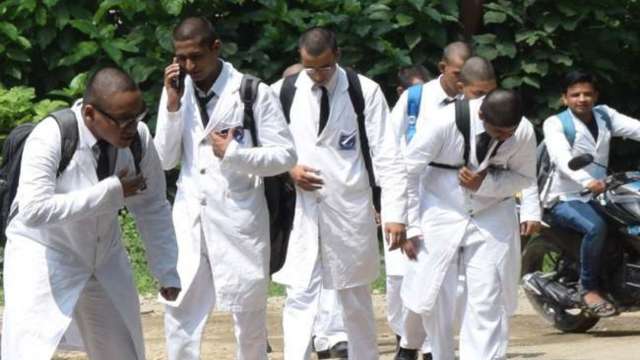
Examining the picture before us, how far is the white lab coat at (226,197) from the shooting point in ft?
30.3

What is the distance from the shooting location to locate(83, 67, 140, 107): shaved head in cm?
725

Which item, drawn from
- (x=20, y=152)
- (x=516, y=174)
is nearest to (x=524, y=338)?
(x=516, y=174)

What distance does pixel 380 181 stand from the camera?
32.8ft

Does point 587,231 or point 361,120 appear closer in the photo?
point 361,120

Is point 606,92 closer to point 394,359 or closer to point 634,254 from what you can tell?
point 634,254

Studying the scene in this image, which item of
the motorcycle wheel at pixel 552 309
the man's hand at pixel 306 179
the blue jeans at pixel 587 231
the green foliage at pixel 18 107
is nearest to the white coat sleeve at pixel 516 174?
the man's hand at pixel 306 179

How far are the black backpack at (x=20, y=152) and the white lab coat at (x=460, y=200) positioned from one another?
7.94ft

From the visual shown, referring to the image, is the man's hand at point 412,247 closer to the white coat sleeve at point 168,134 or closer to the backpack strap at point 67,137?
the white coat sleeve at point 168,134

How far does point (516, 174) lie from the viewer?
9555 mm

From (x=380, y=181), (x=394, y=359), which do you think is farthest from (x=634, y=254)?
(x=380, y=181)

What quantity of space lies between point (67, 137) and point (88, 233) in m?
0.48

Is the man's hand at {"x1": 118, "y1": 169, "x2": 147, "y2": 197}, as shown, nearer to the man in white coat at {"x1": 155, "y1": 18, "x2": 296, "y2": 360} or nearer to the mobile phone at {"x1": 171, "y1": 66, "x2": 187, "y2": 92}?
the man in white coat at {"x1": 155, "y1": 18, "x2": 296, "y2": 360}

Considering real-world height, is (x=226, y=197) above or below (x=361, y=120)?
below

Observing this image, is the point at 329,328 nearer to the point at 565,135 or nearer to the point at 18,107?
the point at 565,135
